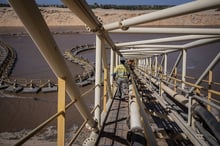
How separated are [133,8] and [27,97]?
72.0m

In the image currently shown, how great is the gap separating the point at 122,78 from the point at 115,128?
124 inches

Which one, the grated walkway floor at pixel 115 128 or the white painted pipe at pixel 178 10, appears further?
the grated walkway floor at pixel 115 128

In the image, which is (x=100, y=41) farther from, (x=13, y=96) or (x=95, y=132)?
(x=13, y=96)

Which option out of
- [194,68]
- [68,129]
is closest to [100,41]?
[68,129]

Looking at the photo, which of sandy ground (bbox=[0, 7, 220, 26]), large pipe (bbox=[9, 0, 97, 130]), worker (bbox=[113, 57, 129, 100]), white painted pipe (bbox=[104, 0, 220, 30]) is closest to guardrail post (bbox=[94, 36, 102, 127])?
white painted pipe (bbox=[104, 0, 220, 30])

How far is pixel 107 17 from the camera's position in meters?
76.3

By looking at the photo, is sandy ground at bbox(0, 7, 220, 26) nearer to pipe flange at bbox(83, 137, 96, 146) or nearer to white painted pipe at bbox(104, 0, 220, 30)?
pipe flange at bbox(83, 137, 96, 146)

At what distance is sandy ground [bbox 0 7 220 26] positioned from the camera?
71438 millimetres

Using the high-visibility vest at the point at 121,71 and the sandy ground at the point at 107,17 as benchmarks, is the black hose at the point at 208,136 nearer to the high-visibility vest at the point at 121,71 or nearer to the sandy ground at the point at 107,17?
the high-visibility vest at the point at 121,71

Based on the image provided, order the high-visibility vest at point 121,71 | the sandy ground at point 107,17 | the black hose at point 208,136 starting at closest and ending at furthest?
the black hose at point 208,136, the high-visibility vest at point 121,71, the sandy ground at point 107,17

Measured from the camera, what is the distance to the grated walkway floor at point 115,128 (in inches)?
163

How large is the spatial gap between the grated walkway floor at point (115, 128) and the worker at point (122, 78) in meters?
1.08

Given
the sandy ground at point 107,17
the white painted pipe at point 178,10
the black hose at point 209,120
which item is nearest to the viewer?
the white painted pipe at point 178,10

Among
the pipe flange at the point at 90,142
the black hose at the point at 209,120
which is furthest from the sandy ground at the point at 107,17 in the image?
the pipe flange at the point at 90,142
